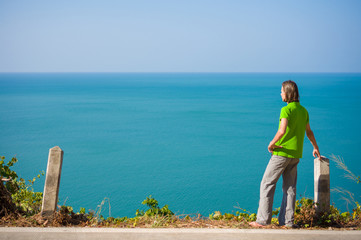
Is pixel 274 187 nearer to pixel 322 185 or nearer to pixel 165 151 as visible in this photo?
pixel 322 185

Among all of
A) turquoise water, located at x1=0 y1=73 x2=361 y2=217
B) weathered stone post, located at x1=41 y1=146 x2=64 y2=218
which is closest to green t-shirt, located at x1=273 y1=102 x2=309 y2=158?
weathered stone post, located at x1=41 y1=146 x2=64 y2=218

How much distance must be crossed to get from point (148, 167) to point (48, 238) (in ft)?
→ 62.4

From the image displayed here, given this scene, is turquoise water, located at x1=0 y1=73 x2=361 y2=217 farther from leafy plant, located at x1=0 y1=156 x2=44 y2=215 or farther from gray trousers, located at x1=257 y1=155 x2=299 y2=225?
gray trousers, located at x1=257 y1=155 x2=299 y2=225

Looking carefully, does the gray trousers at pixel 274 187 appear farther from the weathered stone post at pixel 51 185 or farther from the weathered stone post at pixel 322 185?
the weathered stone post at pixel 51 185

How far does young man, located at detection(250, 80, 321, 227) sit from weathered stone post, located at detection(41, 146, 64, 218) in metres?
2.13

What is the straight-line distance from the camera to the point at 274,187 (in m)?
3.80

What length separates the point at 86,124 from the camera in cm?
3547

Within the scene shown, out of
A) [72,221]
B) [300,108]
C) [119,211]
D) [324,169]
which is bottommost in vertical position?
[119,211]

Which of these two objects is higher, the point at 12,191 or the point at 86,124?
the point at 12,191

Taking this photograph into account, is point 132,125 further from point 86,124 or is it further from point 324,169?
point 324,169

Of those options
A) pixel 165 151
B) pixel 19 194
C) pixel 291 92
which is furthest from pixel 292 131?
pixel 165 151

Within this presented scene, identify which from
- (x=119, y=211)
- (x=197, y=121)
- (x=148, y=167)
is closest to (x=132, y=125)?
(x=197, y=121)

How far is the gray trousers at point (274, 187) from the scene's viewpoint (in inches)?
148

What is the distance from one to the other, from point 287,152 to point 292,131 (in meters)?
0.22
